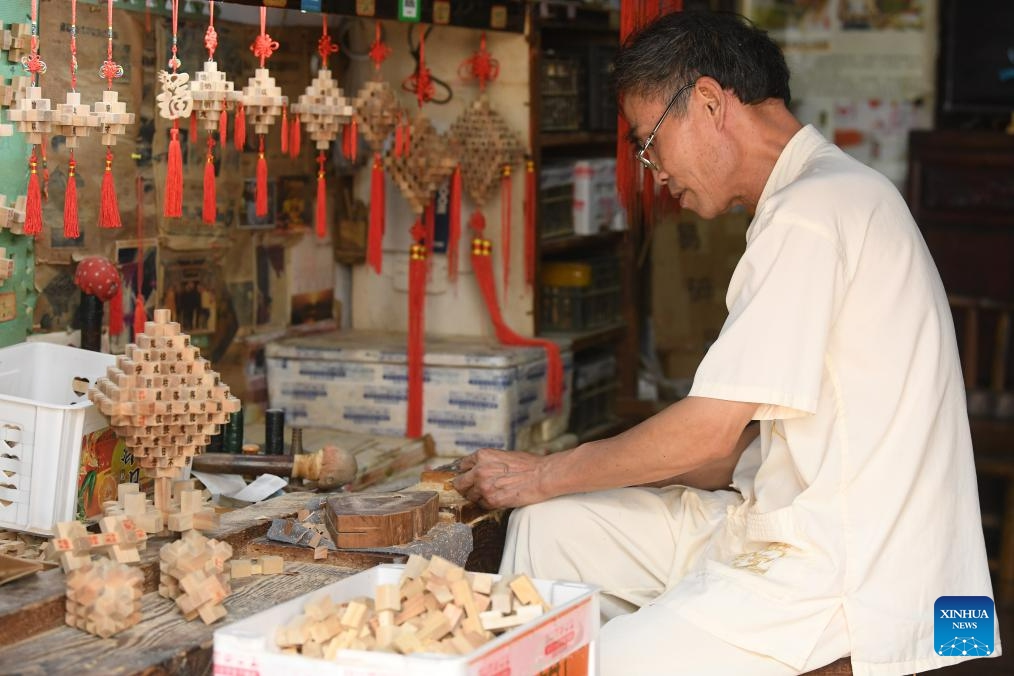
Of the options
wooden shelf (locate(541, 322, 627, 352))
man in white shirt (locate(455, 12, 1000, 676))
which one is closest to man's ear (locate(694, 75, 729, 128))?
man in white shirt (locate(455, 12, 1000, 676))

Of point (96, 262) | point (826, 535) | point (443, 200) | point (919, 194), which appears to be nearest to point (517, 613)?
point (826, 535)

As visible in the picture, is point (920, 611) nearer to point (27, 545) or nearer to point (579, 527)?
point (579, 527)

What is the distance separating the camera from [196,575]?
217 cm

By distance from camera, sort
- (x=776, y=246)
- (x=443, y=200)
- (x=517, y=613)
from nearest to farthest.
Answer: (x=517, y=613), (x=776, y=246), (x=443, y=200)

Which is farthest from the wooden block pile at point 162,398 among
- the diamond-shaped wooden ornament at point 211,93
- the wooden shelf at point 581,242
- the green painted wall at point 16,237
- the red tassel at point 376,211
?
the wooden shelf at point 581,242

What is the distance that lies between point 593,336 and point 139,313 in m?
1.81

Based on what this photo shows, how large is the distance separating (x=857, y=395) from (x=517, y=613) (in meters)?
0.75

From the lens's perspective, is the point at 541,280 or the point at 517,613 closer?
the point at 517,613

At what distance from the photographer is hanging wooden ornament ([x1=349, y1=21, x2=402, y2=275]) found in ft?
12.7

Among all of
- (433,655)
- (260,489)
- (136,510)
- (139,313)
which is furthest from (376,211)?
(433,655)

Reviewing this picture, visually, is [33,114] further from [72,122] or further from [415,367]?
[415,367]

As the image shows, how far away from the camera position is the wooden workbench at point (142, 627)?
1981 millimetres

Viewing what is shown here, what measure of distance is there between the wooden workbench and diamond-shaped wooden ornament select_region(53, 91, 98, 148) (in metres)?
0.86

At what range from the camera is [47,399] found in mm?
3016
